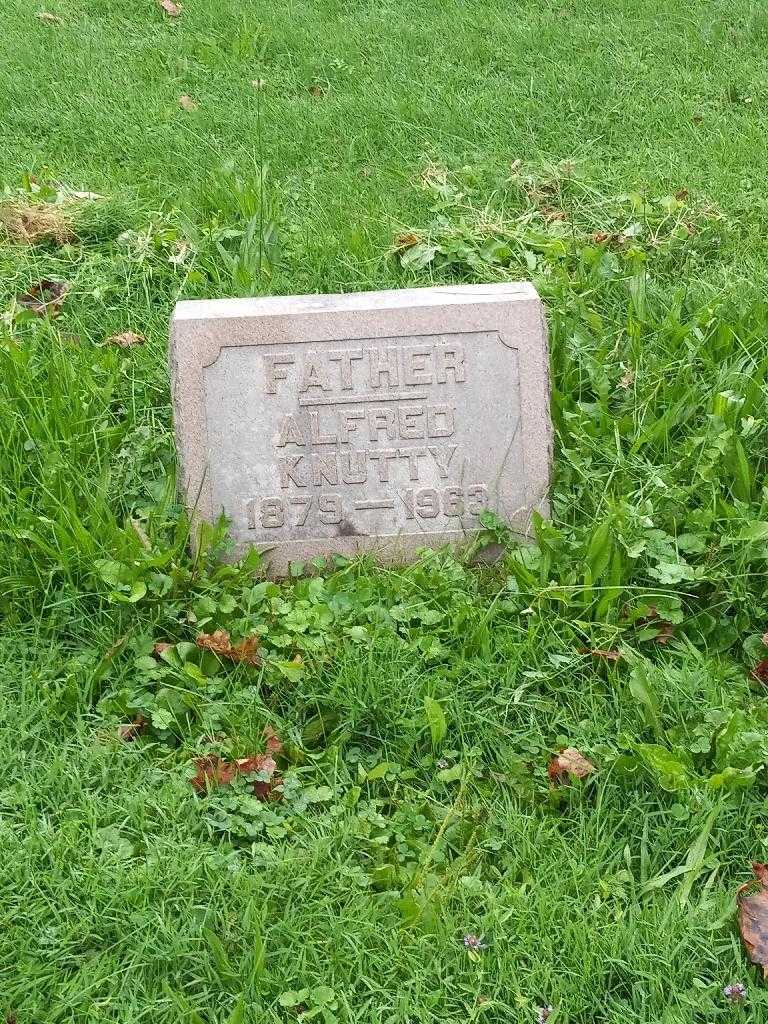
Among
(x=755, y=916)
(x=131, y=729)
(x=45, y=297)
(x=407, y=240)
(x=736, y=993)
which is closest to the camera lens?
(x=736, y=993)

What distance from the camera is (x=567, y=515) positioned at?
303cm

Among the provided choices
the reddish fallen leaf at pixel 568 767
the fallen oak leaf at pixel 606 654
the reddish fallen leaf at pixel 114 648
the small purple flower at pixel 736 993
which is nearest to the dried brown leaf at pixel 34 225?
the reddish fallen leaf at pixel 114 648

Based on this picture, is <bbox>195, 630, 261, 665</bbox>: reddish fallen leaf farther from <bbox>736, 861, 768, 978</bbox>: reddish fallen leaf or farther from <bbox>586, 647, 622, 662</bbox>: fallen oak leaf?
<bbox>736, 861, 768, 978</bbox>: reddish fallen leaf

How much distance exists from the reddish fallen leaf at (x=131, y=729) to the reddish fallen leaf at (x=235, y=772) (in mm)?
197

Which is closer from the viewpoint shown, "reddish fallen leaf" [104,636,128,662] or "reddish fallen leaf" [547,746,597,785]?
"reddish fallen leaf" [547,746,597,785]

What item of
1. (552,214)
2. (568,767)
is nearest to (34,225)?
(552,214)


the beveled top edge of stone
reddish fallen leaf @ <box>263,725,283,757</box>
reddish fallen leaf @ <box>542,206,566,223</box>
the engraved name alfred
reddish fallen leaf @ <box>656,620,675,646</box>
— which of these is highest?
the beveled top edge of stone

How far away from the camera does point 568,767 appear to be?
7.73 ft

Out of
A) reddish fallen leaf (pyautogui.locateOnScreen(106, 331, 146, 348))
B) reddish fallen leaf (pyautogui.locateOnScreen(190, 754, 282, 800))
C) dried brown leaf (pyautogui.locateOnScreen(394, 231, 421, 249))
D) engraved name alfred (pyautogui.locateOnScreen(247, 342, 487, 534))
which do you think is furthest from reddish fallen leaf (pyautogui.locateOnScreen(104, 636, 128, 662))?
dried brown leaf (pyautogui.locateOnScreen(394, 231, 421, 249))

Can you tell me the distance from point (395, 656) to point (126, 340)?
1.79 meters

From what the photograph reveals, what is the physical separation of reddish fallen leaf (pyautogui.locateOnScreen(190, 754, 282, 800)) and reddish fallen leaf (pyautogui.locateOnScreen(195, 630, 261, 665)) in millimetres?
303

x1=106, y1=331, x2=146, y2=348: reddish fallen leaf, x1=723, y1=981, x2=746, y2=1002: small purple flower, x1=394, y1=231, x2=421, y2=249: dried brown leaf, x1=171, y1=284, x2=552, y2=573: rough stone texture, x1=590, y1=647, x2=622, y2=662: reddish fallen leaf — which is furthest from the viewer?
x1=394, y1=231, x2=421, y2=249: dried brown leaf

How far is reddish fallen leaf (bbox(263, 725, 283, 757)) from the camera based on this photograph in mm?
2432

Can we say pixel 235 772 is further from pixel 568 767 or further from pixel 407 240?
pixel 407 240
